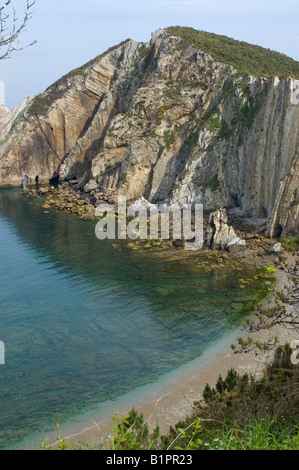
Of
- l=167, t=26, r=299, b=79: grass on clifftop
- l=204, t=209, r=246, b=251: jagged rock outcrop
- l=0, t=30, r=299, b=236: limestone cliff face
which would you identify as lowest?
l=204, t=209, r=246, b=251: jagged rock outcrop

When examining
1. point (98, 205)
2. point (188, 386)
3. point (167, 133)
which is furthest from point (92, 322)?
point (167, 133)

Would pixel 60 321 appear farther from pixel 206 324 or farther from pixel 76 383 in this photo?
pixel 206 324

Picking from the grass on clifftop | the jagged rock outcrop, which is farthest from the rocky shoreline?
the grass on clifftop

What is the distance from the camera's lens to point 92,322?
32594 mm

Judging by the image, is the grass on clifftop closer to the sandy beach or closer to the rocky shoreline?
the rocky shoreline

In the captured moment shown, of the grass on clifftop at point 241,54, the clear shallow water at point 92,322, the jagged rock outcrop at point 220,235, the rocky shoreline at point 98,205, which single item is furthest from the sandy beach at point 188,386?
the grass on clifftop at point 241,54

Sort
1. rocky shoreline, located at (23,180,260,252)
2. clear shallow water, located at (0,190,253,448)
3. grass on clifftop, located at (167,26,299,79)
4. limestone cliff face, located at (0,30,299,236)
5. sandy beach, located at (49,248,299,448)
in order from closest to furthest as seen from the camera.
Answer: sandy beach, located at (49,248,299,448) < clear shallow water, located at (0,190,253,448) < rocky shoreline, located at (23,180,260,252) < limestone cliff face, located at (0,30,299,236) < grass on clifftop, located at (167,26,299,79)

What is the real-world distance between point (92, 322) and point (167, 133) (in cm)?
4610

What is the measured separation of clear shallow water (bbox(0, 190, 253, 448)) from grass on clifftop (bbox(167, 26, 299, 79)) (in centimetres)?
4155

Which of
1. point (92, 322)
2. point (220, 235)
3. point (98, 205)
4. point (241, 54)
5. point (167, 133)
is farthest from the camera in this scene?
point (241, 54)

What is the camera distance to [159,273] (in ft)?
138

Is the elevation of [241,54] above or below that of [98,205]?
above

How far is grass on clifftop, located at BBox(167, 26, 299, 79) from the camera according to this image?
74.1 metres

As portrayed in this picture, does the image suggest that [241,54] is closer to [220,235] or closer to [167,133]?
[167,133]
